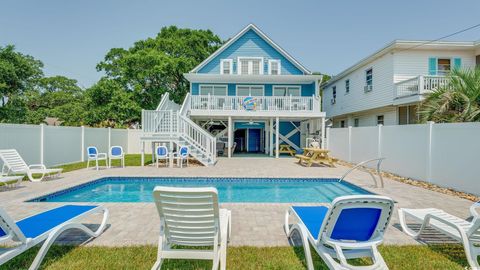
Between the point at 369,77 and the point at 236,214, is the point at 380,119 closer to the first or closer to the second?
the point at 369,77

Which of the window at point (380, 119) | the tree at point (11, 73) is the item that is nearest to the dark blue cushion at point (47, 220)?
the window at point (380, 119)

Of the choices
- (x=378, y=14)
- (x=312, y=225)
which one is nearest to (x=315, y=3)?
(x=378, y=14)

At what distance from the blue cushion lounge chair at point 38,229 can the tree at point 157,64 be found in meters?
20.1

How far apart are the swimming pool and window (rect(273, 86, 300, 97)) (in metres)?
10.7

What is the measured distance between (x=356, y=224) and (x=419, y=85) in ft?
44.6

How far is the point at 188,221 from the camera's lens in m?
2.79

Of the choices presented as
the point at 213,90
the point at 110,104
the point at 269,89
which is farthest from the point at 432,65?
the point at 110,104

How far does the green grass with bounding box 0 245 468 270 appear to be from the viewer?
3.07 metres

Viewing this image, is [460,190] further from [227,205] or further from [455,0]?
[455,0]

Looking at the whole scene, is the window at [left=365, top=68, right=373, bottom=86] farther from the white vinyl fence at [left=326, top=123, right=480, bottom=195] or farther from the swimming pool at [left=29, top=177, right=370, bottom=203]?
the swimming pool at [left=29, top=177, right=370, bottom=203]

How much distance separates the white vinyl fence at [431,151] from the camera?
21.2 feet

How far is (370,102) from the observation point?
1666 cm

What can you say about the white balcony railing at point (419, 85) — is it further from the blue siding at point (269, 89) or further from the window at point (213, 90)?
the window at point (213, 90)

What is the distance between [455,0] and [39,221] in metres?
20.9
